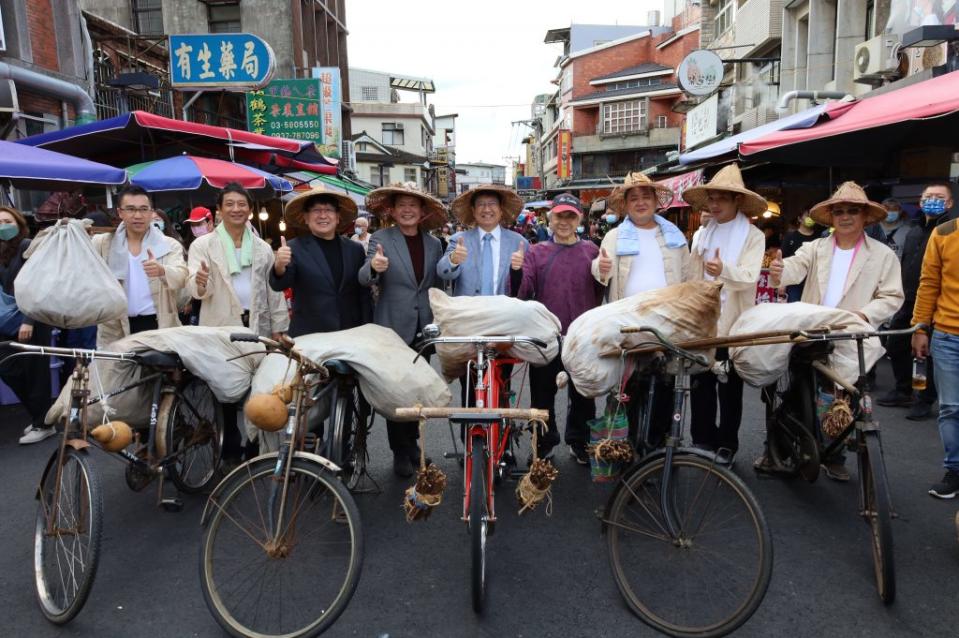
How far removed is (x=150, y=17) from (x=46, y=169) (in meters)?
20.5

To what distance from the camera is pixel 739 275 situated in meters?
3.90

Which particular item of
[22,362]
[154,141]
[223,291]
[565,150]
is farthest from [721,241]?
[565,150]

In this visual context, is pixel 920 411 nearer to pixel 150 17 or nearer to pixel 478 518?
pixel 478 518

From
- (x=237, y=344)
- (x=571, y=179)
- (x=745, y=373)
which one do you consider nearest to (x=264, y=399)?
(x=237, y=344)

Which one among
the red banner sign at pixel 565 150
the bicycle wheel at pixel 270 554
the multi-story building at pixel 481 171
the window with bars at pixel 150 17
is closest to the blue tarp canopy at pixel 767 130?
the bicycle wheel at pixel 270 554

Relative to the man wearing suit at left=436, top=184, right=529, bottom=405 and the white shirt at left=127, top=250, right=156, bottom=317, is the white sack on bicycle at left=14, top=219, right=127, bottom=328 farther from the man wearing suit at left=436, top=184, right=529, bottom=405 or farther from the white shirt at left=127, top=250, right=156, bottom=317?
the man wearing suit at left=436, top=184, right=529, bottom=405

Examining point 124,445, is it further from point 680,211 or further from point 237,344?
point 680,211

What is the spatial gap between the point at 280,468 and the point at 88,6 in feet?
80.5

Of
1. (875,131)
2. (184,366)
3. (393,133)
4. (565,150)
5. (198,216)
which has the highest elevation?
(393,133)

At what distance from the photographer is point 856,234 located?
405 cm

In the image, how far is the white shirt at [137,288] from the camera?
15.0 feet

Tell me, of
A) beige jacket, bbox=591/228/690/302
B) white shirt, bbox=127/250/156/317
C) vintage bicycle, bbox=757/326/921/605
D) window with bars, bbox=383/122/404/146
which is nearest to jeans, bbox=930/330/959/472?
vintage bicycle, bbox=757/326/921/605

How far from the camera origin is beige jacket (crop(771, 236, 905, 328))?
3.86 meters

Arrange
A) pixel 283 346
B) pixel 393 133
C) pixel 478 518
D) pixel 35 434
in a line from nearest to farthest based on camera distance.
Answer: pixel 478 518
pixel 283 346
pixel 35 434
pixel 393 133
